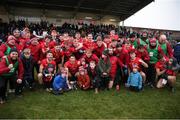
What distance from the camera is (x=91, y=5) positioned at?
25438mm

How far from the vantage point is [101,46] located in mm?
7762

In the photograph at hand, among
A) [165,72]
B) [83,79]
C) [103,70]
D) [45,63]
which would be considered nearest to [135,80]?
[103,70]

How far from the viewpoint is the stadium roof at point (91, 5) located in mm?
22892

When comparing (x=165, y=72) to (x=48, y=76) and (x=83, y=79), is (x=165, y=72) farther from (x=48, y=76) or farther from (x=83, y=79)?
(x=48, y=76)

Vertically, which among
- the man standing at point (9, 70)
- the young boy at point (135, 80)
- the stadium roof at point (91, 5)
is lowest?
the young boy at point (135, 80)

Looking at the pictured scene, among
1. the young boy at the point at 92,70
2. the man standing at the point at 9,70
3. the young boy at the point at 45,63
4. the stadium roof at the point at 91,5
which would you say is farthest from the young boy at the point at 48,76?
the stadium roof at the point at 91,5

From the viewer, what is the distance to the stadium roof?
2289cm

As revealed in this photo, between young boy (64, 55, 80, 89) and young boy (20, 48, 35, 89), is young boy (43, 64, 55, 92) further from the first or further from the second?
young boy (64, 55, 80, 89)

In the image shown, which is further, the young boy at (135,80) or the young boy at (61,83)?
the young boy at (135,80)

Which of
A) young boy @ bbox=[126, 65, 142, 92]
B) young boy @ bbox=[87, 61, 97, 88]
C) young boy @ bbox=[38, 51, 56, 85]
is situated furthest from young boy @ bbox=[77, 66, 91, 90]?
young boy @ bbox=[126, 65, 142, 92]

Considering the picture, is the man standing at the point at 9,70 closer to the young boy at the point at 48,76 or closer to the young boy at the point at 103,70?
the young boy at the point at 48,76

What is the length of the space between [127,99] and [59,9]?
2195 centimetres

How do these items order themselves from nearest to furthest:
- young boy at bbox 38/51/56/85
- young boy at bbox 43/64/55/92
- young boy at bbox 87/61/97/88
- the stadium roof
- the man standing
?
the man standing < young boy at bbox 43/64/55/92 < young boy at bbox 38/51/56/85 < young boy at bbox 87/61/97/88 < the stadium roof

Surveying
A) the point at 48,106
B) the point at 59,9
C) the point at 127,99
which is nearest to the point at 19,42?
the point at 48,106
